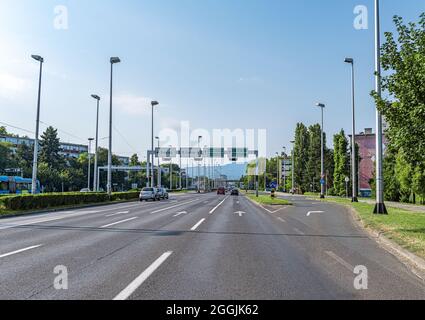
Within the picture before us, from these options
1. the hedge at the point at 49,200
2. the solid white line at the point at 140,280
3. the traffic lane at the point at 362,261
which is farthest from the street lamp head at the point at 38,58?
the solid white line at the point at 140,280

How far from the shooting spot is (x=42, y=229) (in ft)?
A: 48.0

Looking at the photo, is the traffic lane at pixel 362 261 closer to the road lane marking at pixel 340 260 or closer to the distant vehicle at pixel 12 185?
the road lane marking at pixel 340 260

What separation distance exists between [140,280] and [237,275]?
1.69 metres

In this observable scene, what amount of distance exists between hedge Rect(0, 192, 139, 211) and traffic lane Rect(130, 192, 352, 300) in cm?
1739

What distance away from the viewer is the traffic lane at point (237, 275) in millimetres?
5707

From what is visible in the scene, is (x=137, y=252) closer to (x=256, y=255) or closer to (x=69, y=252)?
(x=69, y=252)

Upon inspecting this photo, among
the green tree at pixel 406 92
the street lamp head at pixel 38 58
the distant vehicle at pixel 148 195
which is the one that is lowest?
the distant vehicle at pixel 148 195

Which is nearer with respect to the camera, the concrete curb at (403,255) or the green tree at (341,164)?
the concrete curb at (403,255)

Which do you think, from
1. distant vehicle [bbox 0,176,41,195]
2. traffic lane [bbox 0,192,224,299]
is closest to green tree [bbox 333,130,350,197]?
distant vehicle [bbox 0,176,41,195]

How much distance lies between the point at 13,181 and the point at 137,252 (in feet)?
165

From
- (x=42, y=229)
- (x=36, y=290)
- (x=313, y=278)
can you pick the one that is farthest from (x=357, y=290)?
(x=42, y=229)

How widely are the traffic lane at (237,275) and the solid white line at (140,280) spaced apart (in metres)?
0.10
